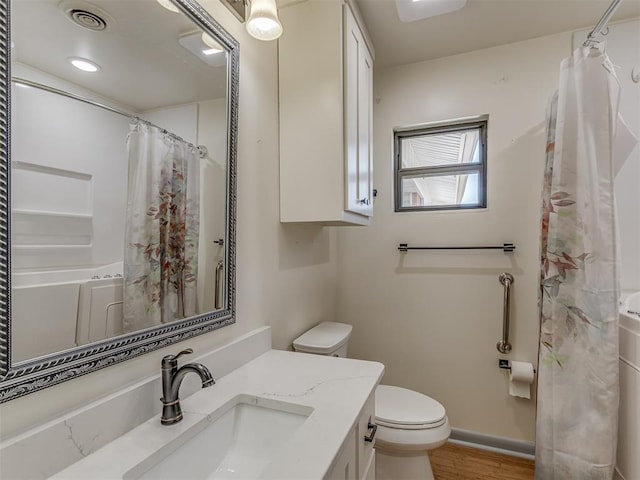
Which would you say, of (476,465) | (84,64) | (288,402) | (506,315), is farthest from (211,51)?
(476,465)

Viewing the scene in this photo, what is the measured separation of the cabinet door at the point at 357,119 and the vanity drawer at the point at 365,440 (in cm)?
84

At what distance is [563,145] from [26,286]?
1.99 m

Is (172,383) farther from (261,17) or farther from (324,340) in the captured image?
(261,17)

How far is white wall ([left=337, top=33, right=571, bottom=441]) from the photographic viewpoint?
1.98 m

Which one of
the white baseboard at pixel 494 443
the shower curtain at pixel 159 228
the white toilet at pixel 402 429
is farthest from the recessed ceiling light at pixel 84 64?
the white baseboard at pixel 494 443

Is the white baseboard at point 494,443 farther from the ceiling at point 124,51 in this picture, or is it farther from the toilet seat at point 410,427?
the ceiling at point 124,51

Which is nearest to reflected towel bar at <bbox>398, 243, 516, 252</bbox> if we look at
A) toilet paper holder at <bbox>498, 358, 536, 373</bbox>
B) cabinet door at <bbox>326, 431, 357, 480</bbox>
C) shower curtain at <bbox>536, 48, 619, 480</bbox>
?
shower curtain at <bbox>536, 48, 619, 480</bbox>

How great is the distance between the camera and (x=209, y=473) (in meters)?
0.83

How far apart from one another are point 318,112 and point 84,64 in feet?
3.07

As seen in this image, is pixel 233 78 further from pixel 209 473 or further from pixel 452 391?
pixel 452 391

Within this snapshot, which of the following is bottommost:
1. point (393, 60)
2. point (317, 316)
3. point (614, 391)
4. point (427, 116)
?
point (614, 391)

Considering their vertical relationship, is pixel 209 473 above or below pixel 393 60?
below

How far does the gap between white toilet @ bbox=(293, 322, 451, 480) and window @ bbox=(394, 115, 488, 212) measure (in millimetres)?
1187

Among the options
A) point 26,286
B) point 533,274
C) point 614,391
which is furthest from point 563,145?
point 26,286
